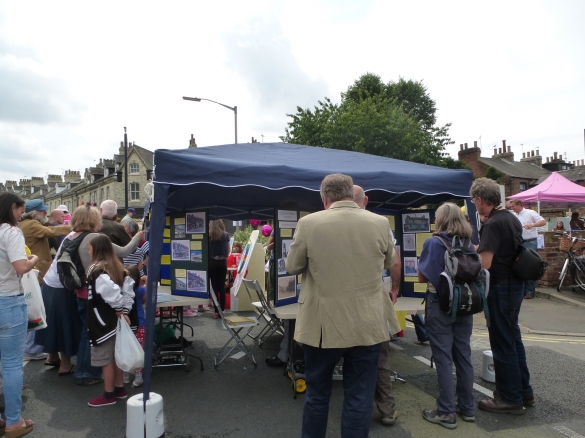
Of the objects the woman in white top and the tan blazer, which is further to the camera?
the woman in white top

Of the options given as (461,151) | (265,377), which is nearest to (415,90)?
(461,151)

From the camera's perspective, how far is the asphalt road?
326cm

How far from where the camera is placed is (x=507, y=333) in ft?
11.3

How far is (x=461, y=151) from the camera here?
36375mm

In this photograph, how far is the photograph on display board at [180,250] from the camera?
4918 millimetres

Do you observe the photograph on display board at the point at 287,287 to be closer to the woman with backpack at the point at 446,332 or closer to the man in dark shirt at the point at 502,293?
the woman with backpack at the point at 446,332

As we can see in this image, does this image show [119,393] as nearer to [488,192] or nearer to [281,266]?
[281,266]

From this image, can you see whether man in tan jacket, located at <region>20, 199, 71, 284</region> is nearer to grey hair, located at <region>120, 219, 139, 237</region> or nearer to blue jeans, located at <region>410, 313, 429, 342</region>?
grey hair, located at <region>120, 219, 139, 237</region>

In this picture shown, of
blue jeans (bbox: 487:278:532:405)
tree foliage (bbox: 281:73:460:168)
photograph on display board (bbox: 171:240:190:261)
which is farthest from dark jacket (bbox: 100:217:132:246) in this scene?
tree foliage (bbox: 281:73:460:168)

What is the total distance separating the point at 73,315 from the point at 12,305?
1.50 meters

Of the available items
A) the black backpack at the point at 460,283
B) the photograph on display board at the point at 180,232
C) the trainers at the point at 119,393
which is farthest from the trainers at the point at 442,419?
the photograph on display board at the point at 180,232

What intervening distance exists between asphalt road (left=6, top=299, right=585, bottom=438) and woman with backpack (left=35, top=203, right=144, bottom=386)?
0.60ft

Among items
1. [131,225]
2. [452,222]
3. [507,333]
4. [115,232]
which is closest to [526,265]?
[507,333]

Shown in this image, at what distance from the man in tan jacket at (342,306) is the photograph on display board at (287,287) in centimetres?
182
